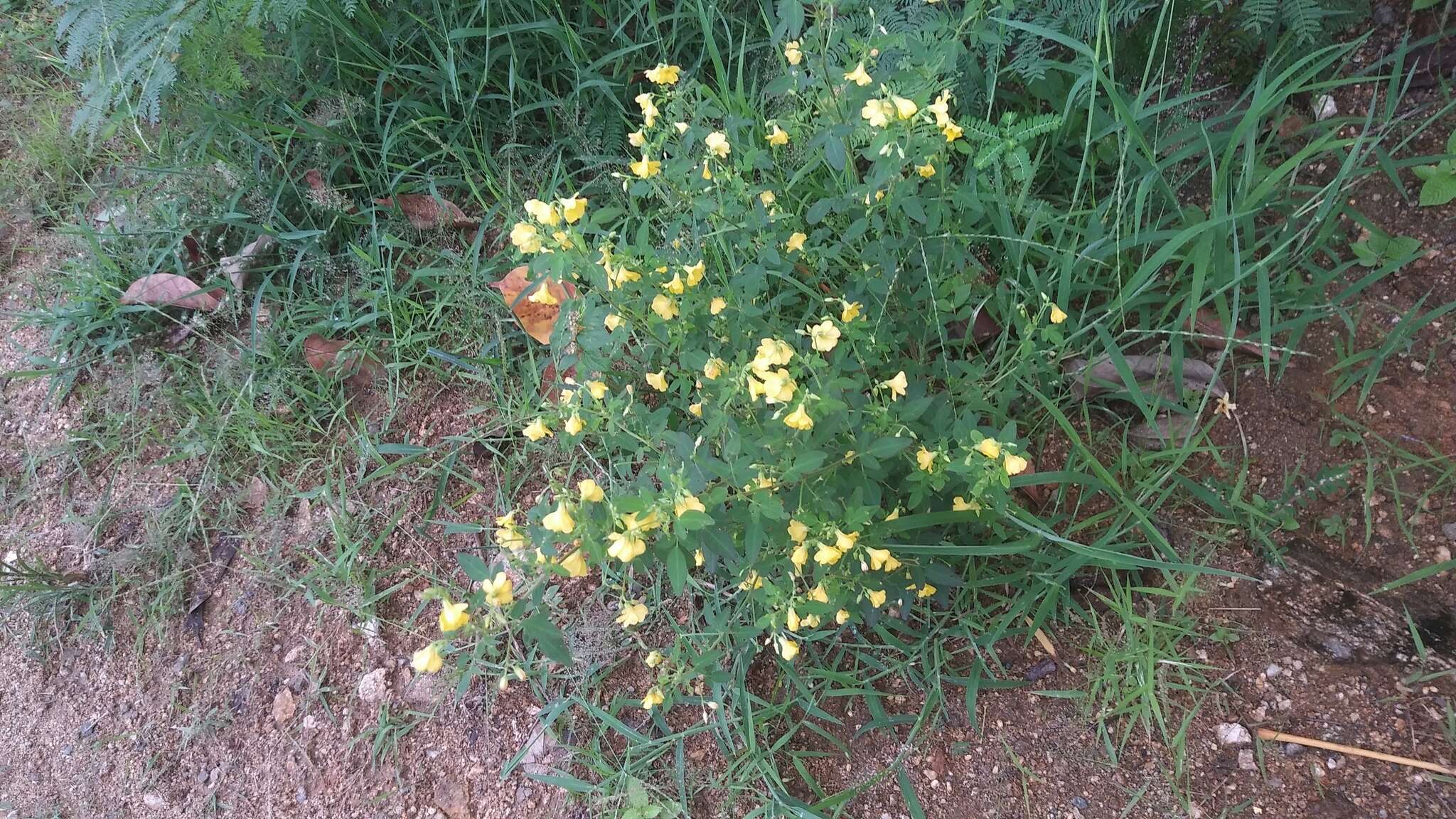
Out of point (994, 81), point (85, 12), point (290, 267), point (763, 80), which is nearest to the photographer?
point (994, 81)

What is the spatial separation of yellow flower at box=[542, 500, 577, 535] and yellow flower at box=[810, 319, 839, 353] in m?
0.56

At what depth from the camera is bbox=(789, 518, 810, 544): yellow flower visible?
58.5 inches

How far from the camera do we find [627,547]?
4.32ft

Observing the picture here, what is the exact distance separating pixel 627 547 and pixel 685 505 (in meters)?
0.11

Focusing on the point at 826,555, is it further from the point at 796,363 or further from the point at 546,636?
the point at 546,636

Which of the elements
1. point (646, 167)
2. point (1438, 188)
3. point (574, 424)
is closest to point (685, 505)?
point (574, 424)

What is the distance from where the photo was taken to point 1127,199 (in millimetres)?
2080

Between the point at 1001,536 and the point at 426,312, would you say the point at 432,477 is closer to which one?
the point at 426,312

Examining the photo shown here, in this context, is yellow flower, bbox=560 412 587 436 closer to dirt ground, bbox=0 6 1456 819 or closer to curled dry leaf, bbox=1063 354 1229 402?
dirt ground, bbox=0 6 1456 819

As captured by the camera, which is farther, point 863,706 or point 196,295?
point 196,295

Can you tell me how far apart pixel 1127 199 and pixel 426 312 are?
6.55 ft

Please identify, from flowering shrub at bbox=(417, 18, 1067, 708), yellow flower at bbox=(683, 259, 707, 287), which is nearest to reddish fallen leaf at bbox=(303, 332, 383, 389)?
flowering shrub at bbox=(417, 18, 1067, 708)

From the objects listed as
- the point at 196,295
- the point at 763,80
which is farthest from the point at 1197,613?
the point at 196,295

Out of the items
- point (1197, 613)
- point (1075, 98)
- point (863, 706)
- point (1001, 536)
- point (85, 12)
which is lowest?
point (863, 706)
